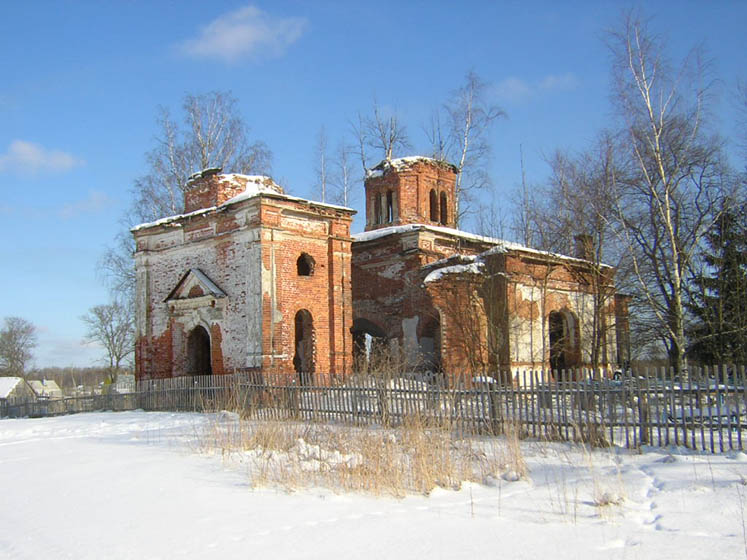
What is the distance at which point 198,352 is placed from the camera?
2119 cm

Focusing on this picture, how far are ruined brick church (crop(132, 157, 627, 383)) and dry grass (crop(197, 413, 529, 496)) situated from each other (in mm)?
7892

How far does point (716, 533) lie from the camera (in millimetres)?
5312

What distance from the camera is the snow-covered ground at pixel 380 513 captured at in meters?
4.90

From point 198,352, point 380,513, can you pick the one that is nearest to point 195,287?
point 198,352

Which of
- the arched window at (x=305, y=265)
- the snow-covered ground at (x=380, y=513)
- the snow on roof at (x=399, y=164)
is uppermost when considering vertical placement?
the snow on roof at (x=399, y=164)

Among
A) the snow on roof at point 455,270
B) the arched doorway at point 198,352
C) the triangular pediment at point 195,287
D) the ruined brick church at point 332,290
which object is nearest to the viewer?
the ruined brick church at point 332,290

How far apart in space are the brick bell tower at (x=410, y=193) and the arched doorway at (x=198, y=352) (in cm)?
804

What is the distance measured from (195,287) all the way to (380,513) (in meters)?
14.9

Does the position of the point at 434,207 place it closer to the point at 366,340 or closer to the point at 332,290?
the point at 366,340

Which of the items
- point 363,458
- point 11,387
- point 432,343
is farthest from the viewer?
point 11,387

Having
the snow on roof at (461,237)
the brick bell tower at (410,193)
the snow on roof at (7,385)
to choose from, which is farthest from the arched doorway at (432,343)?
the snow on roof at (7,385)

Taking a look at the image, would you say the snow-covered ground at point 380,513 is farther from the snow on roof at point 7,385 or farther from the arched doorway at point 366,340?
the snow on roof at point 7,385

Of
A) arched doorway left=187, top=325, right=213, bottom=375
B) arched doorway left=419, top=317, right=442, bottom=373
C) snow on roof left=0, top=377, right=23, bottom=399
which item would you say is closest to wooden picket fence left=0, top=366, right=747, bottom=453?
arched doorway left=187, top=325, right=213, bottom=375

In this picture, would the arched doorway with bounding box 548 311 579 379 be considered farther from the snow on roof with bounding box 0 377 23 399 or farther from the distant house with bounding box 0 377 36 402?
the snow on roof with bounding box 0 377 23 399
